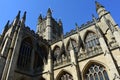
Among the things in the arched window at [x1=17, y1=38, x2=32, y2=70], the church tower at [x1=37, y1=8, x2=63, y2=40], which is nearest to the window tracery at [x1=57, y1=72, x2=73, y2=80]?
the arched window at [x1=17, y1=38, x2=32, y2=70]

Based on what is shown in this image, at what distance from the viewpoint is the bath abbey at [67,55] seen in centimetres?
1271

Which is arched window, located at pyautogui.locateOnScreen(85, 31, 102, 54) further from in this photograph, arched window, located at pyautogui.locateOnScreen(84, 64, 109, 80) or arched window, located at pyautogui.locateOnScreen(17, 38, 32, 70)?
arched window, located at pyautogui.locateOnScreen(17, 38, 32, 70)

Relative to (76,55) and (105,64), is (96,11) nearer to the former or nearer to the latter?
(76,55)

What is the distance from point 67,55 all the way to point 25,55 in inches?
221

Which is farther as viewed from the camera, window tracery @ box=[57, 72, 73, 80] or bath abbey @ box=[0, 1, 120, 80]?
window tracery @ box=[57, 72, 73, 80]

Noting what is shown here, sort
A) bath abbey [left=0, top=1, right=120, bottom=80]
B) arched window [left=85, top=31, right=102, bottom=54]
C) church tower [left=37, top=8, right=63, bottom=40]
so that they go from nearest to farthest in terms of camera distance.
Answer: bath abbey [left=0, top=1, right=120, bottom=80] < arched window [left=85, top=31, right=102, bottom=54] < church tower [left=37, top=8, right=63, bottom=40]

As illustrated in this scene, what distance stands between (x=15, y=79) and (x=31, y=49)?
18.2 feet

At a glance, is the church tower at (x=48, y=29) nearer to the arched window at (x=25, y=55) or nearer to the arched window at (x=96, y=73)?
the arched window at (x=25, y=55)

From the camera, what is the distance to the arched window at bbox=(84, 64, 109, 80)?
12.5m

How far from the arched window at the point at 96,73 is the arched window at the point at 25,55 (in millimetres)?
7656

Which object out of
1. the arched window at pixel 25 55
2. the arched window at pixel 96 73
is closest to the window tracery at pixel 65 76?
the arched window at pixel 96 73

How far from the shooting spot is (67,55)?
16.9 m

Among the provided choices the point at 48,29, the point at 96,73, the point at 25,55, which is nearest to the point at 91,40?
the point at 96,73

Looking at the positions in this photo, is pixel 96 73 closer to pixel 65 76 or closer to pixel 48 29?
pixel 65 76
